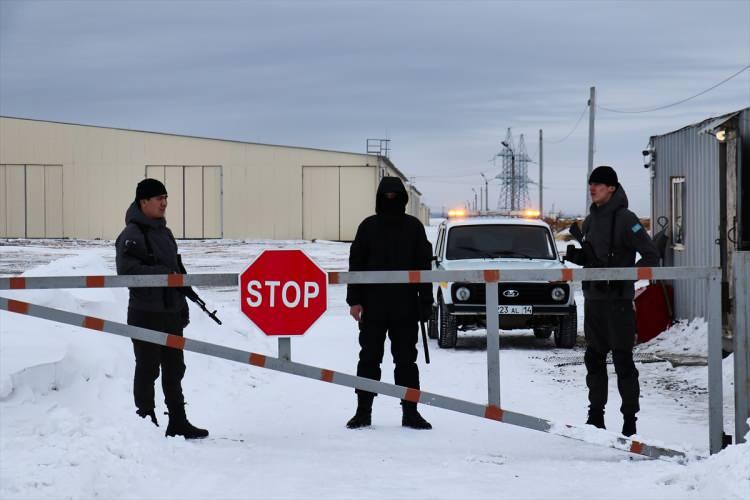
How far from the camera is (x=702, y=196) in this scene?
44.4ft

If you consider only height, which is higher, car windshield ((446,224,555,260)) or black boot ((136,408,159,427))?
car windshield ((446,224,555,260))

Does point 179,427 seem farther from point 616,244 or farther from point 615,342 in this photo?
point 616,244

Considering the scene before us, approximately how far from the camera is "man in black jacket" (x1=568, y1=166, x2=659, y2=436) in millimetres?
6992

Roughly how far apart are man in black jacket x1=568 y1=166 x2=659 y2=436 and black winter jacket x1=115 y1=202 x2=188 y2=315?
2.88 meters

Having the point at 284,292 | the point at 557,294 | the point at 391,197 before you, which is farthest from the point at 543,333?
the point at 284,292

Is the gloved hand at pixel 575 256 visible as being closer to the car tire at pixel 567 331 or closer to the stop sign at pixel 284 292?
the stop sign at pixel 284 292

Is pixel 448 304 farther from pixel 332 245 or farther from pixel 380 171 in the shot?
pixel 380 171

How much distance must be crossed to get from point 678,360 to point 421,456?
6.36 m

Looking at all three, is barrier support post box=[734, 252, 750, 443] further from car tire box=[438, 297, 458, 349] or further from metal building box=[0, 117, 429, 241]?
metal building box=[0, 117, 429, 241]

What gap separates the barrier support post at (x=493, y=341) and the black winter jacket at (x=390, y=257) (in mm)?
1040

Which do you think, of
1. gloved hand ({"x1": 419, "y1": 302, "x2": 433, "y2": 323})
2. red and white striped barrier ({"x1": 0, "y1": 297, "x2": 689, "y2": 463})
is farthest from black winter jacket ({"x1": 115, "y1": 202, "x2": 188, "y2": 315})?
gloved hand ({"x1": 419, "y1": 302, "x2": 433, "y2": 323})

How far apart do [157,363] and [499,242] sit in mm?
7890

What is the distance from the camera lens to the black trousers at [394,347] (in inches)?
301

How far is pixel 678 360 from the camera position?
39.4 feet
